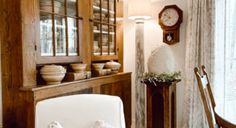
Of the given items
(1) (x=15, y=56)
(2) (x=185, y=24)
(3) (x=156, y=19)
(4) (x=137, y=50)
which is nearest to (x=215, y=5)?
(2) (x=185, y=24)

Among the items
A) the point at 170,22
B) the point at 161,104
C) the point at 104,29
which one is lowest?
the point at 161,104

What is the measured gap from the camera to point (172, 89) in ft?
9.68

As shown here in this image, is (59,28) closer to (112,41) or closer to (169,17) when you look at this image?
(112,41)

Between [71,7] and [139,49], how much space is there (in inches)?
47.8

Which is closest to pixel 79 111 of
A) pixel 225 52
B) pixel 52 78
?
pixel 52 78

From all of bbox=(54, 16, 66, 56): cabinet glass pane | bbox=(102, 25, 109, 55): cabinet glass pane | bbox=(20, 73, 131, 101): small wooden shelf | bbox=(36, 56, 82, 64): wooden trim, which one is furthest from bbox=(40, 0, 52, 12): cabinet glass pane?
bbox=(102, 25, 109, 55): cabinet glass pane

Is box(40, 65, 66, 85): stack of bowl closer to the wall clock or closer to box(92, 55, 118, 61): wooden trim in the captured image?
box(92, 55, 118, 61): wooden trim

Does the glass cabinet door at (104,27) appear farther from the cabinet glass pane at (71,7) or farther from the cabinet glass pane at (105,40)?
the cabinet glass pane at (71,7)

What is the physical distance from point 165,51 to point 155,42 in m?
0.94

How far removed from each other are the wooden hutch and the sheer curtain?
1.32m

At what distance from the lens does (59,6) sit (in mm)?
2516

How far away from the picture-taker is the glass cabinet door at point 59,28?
2.34m

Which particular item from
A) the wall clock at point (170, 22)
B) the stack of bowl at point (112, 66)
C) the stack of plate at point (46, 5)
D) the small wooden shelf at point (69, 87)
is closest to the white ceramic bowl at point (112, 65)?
the stack of bowl at point (112, 66)

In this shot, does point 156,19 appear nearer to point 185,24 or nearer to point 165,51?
point 185,24
